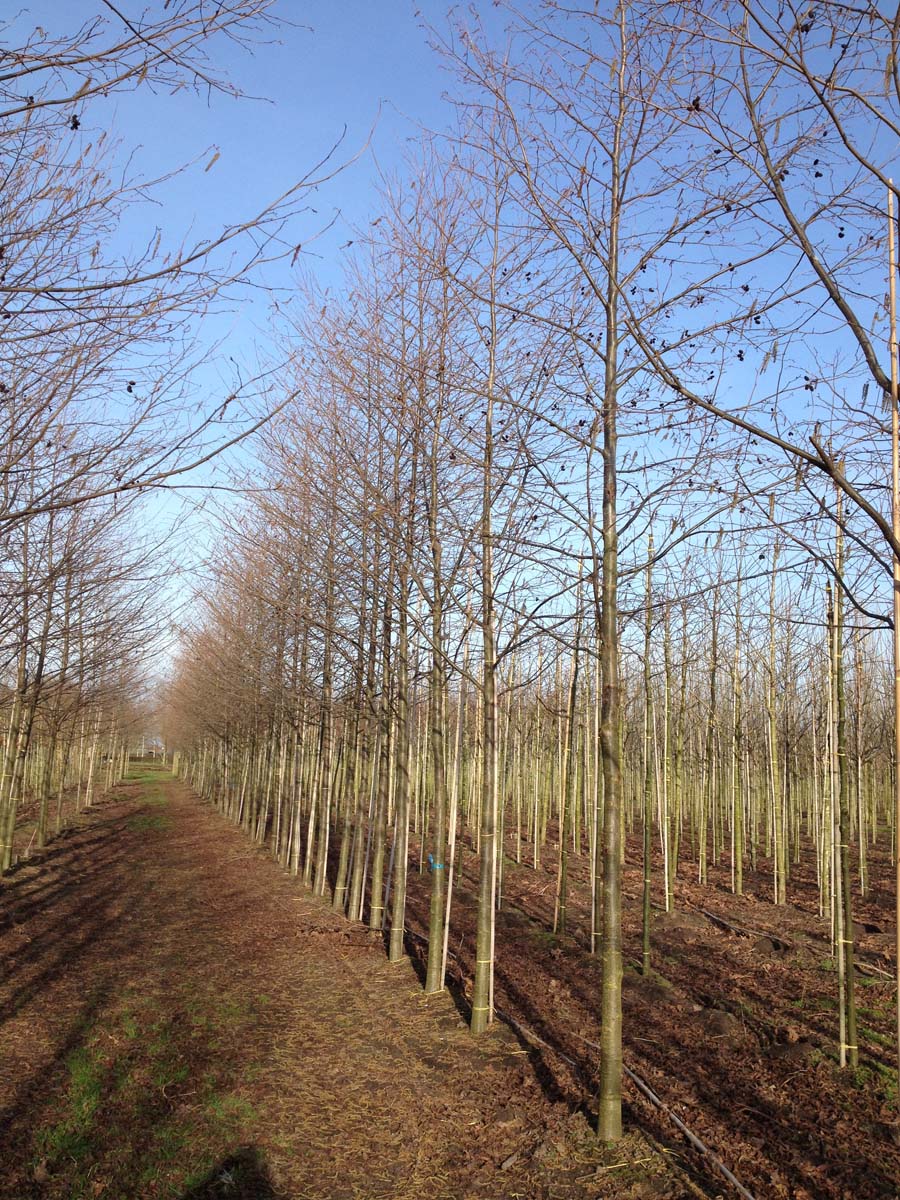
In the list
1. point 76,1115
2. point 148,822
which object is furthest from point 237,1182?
point 148,822

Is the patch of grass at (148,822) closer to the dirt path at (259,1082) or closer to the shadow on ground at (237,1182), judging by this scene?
the dirt path at (259,1082)

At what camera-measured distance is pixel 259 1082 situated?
485 centimetres

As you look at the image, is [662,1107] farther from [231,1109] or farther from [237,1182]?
[231,1109]

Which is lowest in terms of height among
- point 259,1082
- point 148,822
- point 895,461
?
point 148,822

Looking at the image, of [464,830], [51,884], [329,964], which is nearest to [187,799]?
[464,830]

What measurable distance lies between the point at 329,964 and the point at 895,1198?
5.24 metres

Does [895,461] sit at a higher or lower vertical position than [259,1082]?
higher

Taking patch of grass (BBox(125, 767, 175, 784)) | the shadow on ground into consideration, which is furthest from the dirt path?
patch of grass (BBox(125, 767, 175, 784))

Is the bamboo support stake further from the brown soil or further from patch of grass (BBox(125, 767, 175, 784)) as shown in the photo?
patch of grass (BBox(125, 767, 175, 784))

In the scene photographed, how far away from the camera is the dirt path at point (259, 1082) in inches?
148

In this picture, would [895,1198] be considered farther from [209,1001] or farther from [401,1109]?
[209,1001]

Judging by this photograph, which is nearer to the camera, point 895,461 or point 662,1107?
point 895,461

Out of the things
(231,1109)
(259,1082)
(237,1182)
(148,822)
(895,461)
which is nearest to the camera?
(895,461)

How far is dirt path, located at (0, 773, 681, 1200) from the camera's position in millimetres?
3764
